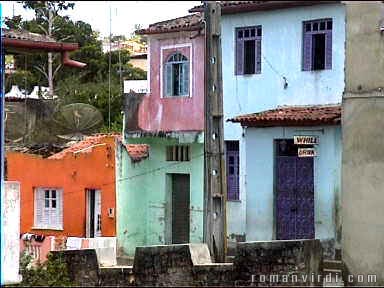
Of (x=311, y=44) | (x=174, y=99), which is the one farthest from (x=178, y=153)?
(x=311, y=44)

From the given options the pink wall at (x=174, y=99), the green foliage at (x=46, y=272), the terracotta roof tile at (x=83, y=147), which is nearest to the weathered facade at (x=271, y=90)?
the pink wall at (x=174, y=99)

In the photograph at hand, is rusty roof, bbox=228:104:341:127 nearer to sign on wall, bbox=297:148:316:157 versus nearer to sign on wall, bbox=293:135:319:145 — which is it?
sign on wall, bbox=293:135:319:145

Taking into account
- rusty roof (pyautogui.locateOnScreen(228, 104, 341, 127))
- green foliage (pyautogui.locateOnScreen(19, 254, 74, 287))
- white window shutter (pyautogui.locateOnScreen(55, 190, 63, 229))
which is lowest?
green foliage (pyautogui.locateOnScreen(19, 254, 74, 287))

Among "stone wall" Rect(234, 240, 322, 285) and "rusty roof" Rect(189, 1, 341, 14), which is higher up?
"rusty roof" Rect(189, 1, 341, 14)

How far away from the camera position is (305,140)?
60.9 ft

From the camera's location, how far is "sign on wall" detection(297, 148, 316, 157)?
18.4m

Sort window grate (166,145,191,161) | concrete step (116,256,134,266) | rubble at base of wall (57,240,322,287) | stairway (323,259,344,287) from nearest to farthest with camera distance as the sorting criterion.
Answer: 1. rubble at base of wall (57,240,322,287)
2. stairway (323,259,344,287)
3. concrete step (116,256,134,266)
4. window grate (166,145,191,161)

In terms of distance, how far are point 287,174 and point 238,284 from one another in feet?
20.1

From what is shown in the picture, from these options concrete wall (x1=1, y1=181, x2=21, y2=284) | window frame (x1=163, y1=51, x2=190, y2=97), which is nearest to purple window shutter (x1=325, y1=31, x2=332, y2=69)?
window frame (x1=163, y1=51, x2=190, y2=97)

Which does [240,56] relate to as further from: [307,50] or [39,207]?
[39,207]

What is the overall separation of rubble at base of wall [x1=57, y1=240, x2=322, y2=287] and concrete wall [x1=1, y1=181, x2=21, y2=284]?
1.77 meters

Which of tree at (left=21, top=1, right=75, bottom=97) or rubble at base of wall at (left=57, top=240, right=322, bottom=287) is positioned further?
tree at (left=21, top=1, right=75, bottom=97)

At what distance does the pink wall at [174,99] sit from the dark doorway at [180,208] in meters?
1.77

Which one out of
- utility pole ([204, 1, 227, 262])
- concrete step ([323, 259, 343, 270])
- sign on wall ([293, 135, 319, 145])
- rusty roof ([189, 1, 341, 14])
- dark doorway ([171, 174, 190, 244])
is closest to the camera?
utility pole ([204, 1, 227, 262])
